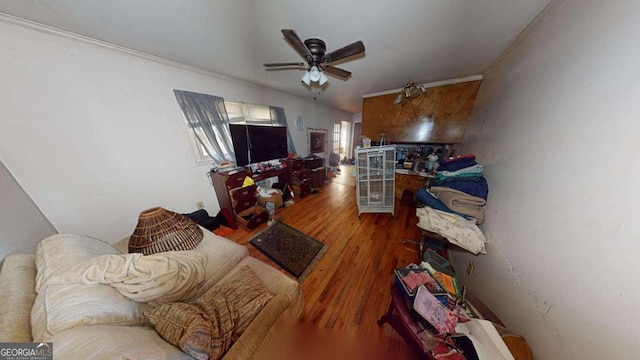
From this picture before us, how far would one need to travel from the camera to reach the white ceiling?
112 centimetres

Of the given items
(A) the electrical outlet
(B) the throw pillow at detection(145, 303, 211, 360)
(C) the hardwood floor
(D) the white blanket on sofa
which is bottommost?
(C) the hardwood floor

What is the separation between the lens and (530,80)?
113 cm

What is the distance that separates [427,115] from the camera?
2.77m

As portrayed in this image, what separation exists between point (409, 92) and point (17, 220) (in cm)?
439

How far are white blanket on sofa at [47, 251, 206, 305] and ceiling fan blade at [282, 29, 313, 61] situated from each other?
1.67m

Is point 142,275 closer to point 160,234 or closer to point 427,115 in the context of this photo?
point 160,234

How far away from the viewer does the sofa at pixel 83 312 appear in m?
0.50

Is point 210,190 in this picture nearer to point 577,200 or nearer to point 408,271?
point 408,271

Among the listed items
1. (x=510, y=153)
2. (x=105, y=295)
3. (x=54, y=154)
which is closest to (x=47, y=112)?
(x=54, y=154)

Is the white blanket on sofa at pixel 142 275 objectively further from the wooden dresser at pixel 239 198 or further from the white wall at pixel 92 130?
the white wall at pixel 92 130

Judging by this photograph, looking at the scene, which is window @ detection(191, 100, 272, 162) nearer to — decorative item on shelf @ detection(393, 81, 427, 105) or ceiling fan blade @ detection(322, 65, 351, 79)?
ceiling fan blade @ detection(322, 65, 351, 79)

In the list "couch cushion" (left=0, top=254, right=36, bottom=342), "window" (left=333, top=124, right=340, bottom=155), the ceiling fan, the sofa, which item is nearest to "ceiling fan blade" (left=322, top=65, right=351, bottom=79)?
the ceiling fan

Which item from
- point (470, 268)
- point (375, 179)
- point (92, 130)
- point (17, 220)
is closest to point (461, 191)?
point (470, 268)

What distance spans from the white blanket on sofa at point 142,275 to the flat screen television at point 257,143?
187 centimetres
